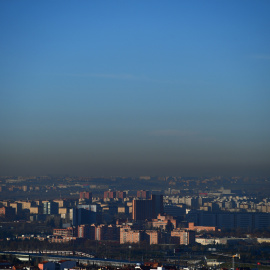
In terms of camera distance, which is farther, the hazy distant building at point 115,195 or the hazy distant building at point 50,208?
the hazy distant building at point 115,195

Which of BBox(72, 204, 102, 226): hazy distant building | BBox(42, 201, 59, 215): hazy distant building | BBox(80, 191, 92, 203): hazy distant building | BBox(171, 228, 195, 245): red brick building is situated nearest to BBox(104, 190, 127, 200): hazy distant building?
BBox(80, 191, 92, 203): hazy distant building

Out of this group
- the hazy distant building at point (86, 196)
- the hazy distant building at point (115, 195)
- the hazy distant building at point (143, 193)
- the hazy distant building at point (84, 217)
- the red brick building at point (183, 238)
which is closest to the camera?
the red brick building at point (183, 238)

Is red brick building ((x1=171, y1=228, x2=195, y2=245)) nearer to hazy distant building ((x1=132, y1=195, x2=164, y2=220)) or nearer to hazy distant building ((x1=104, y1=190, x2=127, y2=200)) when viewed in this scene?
hazy distant building ((x1=132, y1=195, x2=164, y2=220))

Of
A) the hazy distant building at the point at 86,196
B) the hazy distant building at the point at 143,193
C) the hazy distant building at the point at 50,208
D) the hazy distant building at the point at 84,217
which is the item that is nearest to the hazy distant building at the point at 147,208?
the hazy distant building at the point at 84,217

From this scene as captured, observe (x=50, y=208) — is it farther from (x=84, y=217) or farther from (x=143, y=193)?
(x=143, y=193)

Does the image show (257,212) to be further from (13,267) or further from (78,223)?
(13,267)

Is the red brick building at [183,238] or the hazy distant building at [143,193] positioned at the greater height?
the hazy distant building at [143,193]

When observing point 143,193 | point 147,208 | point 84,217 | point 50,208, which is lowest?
point 84,217

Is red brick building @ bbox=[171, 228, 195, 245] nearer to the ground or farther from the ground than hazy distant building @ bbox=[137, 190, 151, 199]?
nearer to the ground

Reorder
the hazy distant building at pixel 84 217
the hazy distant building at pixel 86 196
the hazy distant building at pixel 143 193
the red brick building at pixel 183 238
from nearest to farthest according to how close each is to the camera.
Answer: the red brick building at pixel 183 238 < the hazy distant building at pixel 84 217 < the hazy distant building at pixel 86 196 < the hazy distant building at pixel 143 193

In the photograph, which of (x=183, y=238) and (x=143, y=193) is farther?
(x=143, y=193)

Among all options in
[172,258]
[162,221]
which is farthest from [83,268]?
[162,221]

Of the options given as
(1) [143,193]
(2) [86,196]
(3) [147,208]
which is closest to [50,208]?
(3) [147,208]

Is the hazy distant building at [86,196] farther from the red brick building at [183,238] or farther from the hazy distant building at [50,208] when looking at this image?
the red brick building at [183,238]
